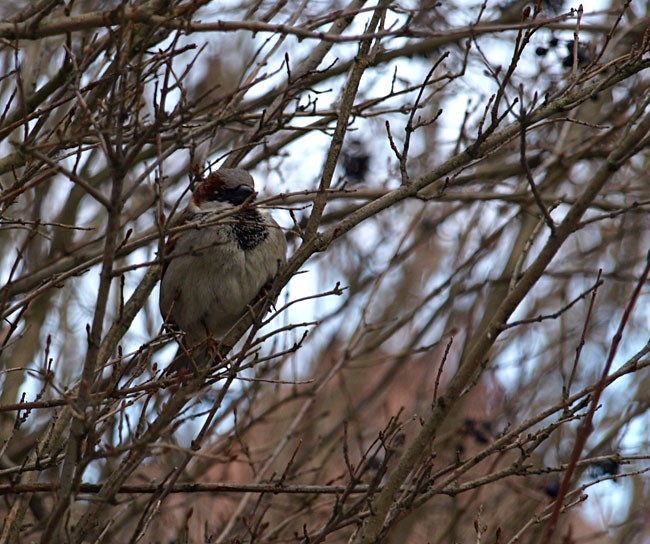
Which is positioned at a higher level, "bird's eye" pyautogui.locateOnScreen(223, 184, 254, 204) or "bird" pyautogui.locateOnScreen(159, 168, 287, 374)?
"bird's eye" pyautogui.locateOnScreen(223, 184, 254, 204)

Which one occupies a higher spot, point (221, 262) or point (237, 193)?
point (237, 193)

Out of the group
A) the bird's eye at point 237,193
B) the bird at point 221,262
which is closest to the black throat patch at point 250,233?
the bird at point 221,262

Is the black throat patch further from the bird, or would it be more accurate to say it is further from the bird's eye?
the bird's eye

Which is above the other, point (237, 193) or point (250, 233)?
point (237, 193)

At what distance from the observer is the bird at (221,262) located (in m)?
4.43

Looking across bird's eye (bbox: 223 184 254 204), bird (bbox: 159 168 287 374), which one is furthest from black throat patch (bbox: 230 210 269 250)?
bird's eye (bbox: 223 184 254 204)

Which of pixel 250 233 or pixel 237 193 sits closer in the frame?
pixel 250 233

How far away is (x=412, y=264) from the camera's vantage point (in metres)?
8.48

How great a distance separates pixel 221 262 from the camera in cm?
445

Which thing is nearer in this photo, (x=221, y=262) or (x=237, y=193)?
(x=221, y=262)

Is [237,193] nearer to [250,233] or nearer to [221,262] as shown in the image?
[250,233]

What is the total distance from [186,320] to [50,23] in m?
2.19

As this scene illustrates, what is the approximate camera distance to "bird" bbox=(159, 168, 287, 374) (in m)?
4.43

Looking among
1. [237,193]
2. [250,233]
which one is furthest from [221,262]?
[237,193]
